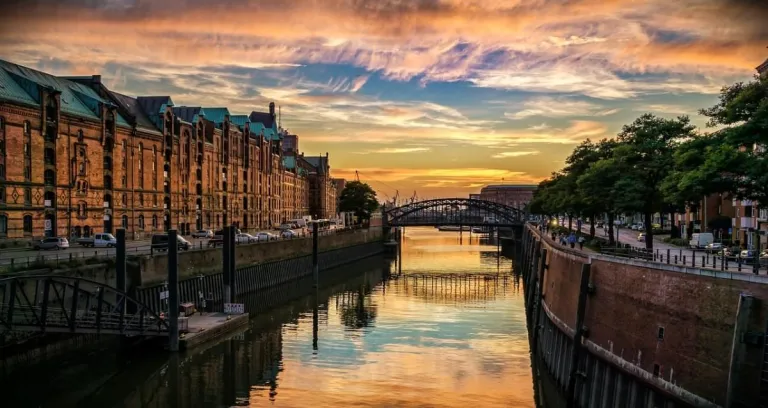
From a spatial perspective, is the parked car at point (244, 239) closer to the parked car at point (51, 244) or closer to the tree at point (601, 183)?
the parked car at point (51, 244)

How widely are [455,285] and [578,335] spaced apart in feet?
157

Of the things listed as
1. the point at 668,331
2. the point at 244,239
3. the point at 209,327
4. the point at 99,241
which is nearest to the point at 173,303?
the point at 209,327

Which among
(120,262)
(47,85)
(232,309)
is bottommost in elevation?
(232,309)

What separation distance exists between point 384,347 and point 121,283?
16530 millimetres

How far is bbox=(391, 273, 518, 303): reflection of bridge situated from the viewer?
6750cm

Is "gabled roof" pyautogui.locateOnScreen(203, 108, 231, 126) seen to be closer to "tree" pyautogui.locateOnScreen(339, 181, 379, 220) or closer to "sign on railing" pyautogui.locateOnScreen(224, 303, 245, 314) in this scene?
"tree" pyautogui.locateOnScreen(339, 181, 379, 220)

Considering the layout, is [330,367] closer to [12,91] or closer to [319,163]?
[12,91]

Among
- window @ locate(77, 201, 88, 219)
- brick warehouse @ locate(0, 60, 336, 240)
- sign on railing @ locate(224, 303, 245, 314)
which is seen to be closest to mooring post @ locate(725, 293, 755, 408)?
sign on railing @ locate(224, 303, 245, 314)

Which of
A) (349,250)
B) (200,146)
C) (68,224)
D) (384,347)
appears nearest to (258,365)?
(384,347)

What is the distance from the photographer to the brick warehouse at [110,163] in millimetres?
57688

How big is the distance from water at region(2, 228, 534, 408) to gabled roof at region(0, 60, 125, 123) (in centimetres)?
2698

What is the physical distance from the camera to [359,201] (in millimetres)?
154625

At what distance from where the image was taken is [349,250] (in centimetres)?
10694

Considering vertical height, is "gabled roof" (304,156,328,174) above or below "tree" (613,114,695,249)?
above
